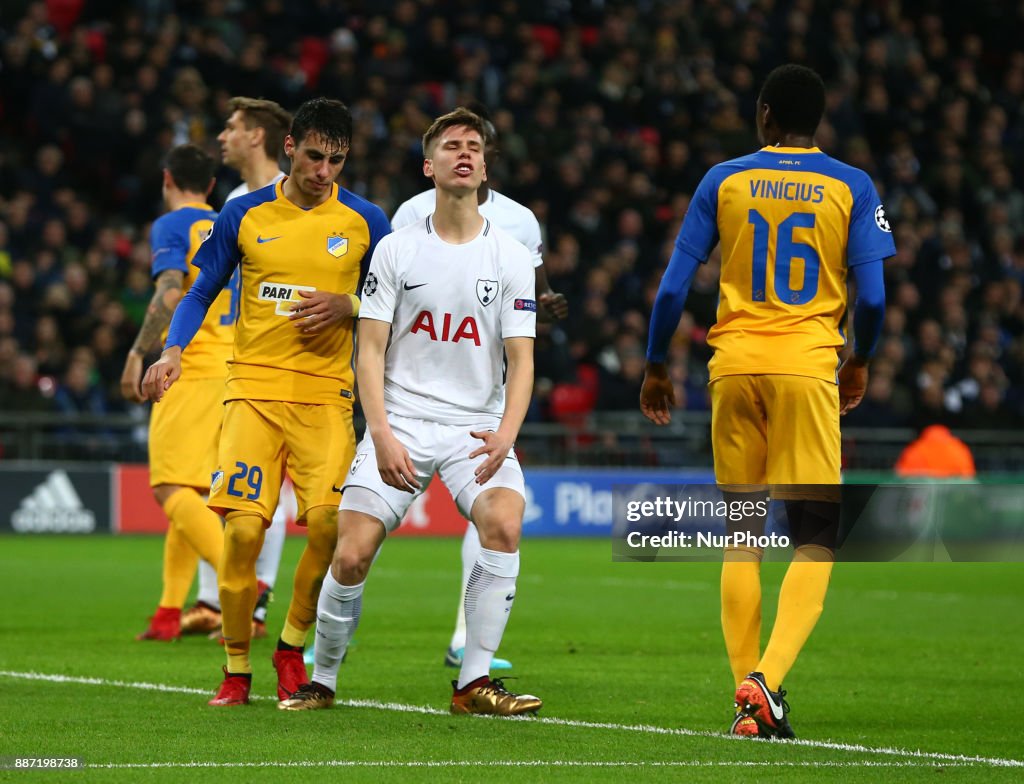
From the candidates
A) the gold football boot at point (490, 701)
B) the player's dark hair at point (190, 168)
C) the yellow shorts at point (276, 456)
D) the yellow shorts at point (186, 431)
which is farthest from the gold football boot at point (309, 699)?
the player's dark hair at point (190, 168)

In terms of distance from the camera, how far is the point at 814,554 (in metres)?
6.64

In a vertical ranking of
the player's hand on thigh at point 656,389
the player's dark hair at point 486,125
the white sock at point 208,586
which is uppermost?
the player's dark hair at point 486,125

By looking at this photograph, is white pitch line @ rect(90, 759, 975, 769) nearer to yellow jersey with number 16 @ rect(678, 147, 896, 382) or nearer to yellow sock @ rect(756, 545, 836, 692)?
yellow sock @ rect(756, 545, 836, 692)

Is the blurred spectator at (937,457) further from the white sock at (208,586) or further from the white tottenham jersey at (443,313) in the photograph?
the white tottenham jersey at (443,313)

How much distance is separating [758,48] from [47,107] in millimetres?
10624

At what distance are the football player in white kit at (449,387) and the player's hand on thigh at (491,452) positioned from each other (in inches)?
2.9

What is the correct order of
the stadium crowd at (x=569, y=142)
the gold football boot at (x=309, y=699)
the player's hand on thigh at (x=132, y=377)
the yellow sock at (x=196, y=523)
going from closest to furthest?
the gold football boot at (x=309, y=699), the player's hand on thigh at (x=132, y=377), the yellow sock at (x=196, y=523), the stadium crowd at (x=569, y=142)

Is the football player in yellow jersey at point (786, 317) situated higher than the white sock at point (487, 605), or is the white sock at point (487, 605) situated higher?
the football player in yellow jersey at point (786, 317)

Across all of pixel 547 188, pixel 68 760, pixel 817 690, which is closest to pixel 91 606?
pixel 817 690

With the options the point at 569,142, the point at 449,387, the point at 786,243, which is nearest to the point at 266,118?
the point at 449,387

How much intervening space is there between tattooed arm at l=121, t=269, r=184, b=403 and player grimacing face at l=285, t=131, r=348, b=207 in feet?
6.75

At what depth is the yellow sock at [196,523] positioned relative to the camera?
383 inches

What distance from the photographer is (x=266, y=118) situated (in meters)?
8.91

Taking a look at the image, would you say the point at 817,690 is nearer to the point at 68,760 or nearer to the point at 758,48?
the point at 68,760
